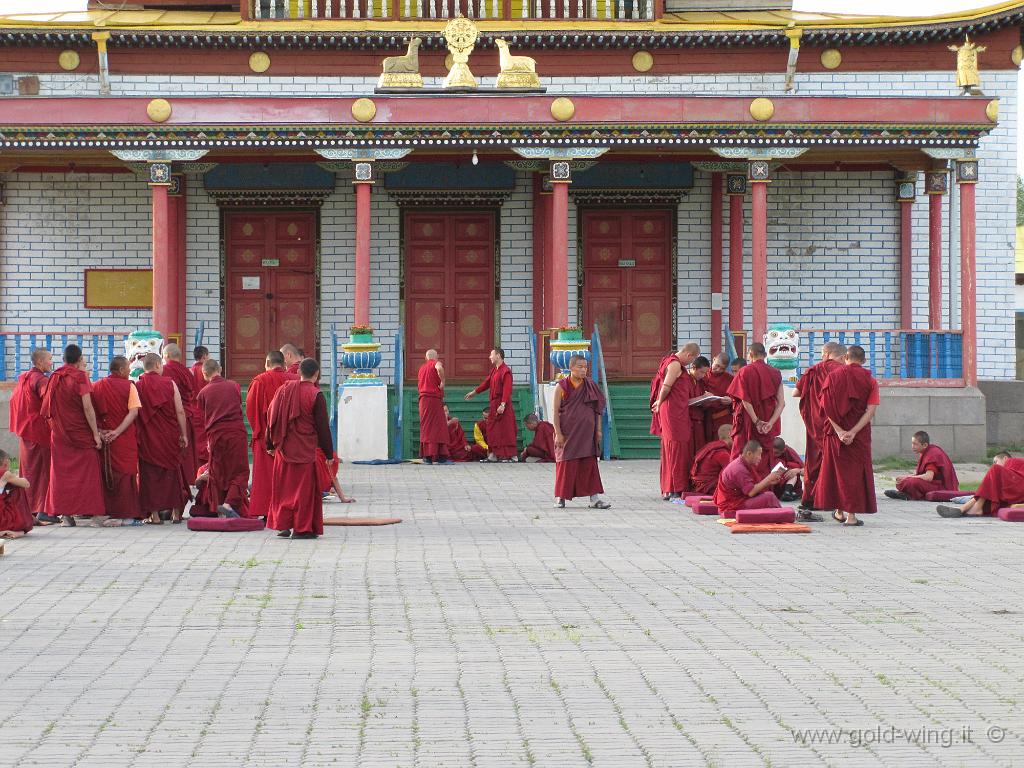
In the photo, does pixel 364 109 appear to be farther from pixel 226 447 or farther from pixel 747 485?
pixel 747 485

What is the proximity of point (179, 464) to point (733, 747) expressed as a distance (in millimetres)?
8982

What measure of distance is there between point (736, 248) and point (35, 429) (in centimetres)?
1216

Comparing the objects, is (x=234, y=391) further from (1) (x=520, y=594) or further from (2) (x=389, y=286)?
(2) (x=389, y=286)

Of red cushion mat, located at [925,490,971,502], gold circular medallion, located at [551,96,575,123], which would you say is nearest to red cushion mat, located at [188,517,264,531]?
red cushion mat, located at [925,490,971,502]

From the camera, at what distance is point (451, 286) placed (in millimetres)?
23625

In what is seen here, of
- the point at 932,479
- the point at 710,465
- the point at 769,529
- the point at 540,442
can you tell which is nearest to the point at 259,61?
the point at 540,442

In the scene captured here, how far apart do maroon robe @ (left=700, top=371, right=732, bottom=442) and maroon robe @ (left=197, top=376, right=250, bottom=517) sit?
178 inches

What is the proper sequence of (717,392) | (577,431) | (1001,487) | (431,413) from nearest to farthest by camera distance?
(1001,487) < (577,431) < (717,392) < (431,413)

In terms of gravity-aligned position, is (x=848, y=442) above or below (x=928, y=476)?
above

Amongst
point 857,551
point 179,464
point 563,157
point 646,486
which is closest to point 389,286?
point 563,157

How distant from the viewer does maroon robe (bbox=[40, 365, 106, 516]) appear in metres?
13.4

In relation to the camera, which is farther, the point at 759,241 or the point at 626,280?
the point at 626,280

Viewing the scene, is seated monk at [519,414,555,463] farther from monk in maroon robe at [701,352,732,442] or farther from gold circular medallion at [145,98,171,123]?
gold circular medallion at [145,98,171,123]

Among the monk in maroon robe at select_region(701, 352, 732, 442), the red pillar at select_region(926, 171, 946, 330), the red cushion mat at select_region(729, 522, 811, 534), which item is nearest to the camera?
the red cushion mat at select_region(729, 522, 811, 534)
